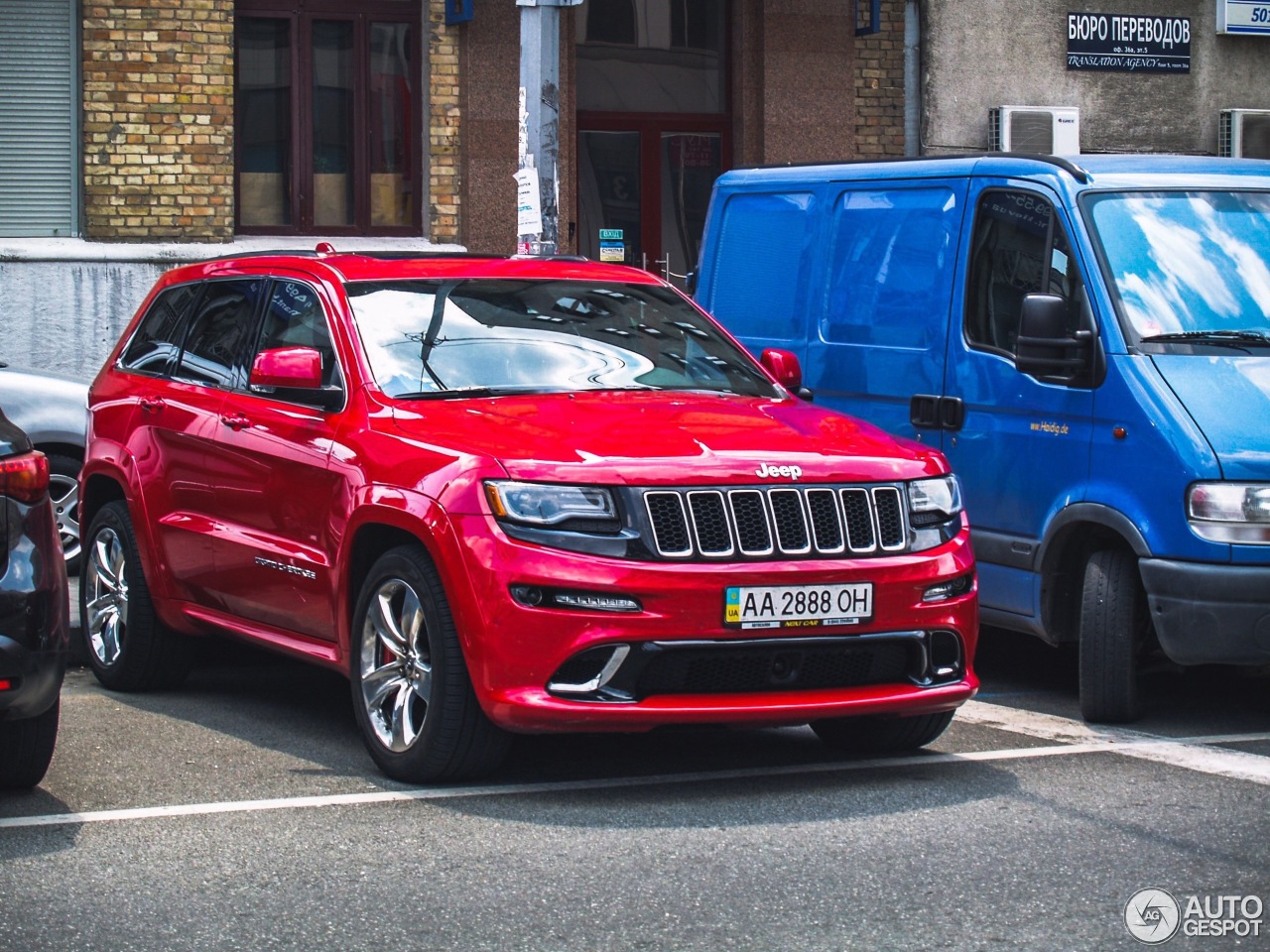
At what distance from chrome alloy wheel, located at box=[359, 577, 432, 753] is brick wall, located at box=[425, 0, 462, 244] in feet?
37.2

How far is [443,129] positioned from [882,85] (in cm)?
416

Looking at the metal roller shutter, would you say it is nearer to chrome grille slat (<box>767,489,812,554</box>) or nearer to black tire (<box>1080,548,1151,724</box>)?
black tire (<box>1080,548,1151,724</box>)

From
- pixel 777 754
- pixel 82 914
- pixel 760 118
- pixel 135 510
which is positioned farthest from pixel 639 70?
pixel 82 914

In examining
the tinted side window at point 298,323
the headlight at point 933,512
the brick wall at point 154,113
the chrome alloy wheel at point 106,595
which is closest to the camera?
the headlight at point 933,512

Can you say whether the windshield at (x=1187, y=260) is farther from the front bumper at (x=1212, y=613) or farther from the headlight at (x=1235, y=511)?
the front bumper at (x=1212, y=613)

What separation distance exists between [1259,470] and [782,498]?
77.2 inches

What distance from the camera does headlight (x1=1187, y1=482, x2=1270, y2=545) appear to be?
7.13m

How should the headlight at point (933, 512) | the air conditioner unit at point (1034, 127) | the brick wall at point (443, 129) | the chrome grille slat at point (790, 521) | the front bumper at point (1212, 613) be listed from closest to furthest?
the chrome grille slat at point (790, 521) → the headlight at point (933, 512) → the front bumper at point (1212, 613) → the brick wall at point (443, 129) → the air conditioner unit at point (1034, 127)

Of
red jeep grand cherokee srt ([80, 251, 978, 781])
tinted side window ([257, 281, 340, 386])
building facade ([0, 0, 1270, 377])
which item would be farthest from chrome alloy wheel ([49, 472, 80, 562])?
building facade ([0, 0, 1270, 377])

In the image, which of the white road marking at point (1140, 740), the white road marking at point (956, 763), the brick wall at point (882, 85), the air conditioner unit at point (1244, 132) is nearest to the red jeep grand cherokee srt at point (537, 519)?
the white road marking at point (956, 763)

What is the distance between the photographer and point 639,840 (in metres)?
5.64

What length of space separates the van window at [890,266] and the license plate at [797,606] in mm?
2595

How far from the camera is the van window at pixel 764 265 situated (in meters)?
9.51

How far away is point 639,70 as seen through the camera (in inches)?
739
